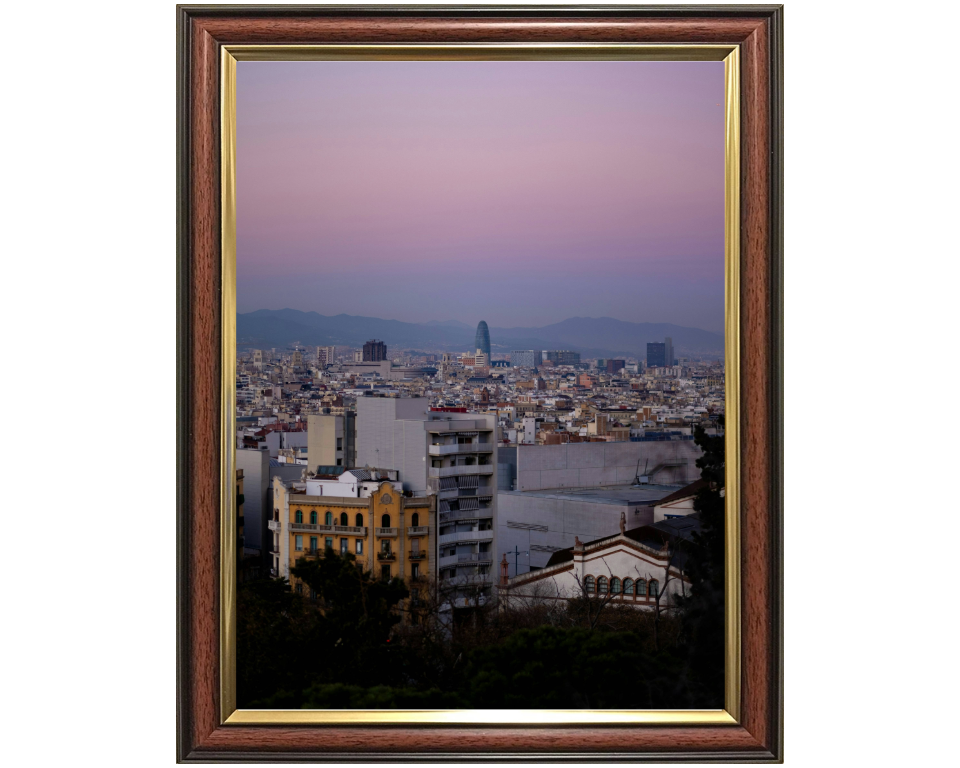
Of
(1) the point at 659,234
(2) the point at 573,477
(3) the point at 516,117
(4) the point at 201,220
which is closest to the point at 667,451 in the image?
(2) the point at 573,477

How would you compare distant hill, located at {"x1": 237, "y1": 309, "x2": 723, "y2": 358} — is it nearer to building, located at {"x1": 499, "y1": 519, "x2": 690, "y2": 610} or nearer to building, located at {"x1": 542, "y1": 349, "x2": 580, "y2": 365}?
building, located at {"x1": 542, "y1": 349, "x2": 580, "y2": 365}

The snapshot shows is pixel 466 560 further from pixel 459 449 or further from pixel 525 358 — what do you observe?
pixel 525 358

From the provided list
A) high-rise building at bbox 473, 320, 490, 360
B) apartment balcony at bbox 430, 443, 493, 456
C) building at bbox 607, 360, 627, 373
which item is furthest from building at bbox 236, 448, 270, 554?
building at bbox 607, 360, 627, 373

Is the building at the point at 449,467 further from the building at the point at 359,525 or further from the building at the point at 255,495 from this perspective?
the building at the point at 255,495

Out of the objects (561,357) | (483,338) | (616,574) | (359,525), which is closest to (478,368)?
(483,338)

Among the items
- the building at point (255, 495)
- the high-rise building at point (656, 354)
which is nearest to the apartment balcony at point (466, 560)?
the building at point (255, 495)
